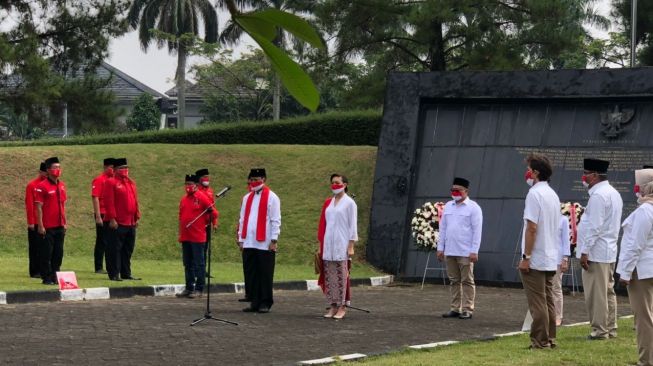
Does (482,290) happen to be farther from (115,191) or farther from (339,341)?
(339,341)

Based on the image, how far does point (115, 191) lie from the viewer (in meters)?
17.7

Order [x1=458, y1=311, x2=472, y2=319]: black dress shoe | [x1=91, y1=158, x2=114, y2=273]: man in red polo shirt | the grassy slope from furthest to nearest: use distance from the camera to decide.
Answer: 1. the grassy slope
2. [x1=91, y1=158, x2=114, y2=273]: man in red polo shirt
3. [x1=458, y1=311, x2=472, y2=319]: black dress shoe

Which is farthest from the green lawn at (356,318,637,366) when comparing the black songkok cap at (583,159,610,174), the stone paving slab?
the black songkok cap at (583,159,610,174)

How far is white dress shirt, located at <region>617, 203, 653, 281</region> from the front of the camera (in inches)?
379

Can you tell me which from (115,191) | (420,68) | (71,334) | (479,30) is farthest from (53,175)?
(420,68)

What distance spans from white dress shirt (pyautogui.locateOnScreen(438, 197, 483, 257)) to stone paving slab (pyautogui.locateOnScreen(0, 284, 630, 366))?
35.1 inches

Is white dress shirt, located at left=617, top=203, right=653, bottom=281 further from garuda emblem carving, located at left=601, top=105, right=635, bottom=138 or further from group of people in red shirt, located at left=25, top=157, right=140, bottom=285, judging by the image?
garuda emblem carving, located at left=601, top=105, right=635, bottom=138

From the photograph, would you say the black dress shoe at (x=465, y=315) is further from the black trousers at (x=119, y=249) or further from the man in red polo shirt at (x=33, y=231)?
the man in red polo shirt at (x=33, y=231)

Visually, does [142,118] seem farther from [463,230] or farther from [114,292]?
[463,230]

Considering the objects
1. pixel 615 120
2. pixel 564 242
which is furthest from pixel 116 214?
pixel 615 120

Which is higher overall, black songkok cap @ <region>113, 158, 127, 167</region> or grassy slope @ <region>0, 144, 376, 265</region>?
black songkok cap @ <region>113, 158, 127, 167</region>

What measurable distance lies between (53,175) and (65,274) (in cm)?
179

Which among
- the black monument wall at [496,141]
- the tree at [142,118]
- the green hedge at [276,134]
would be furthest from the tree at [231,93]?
the black monument wall at [496,141]

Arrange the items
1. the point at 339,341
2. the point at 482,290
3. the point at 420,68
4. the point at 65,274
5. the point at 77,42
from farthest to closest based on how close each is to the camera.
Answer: the point at 420,68 < the point at 482,290 < the point at 65,274 < the point at 339,341 < the point at 77,42
